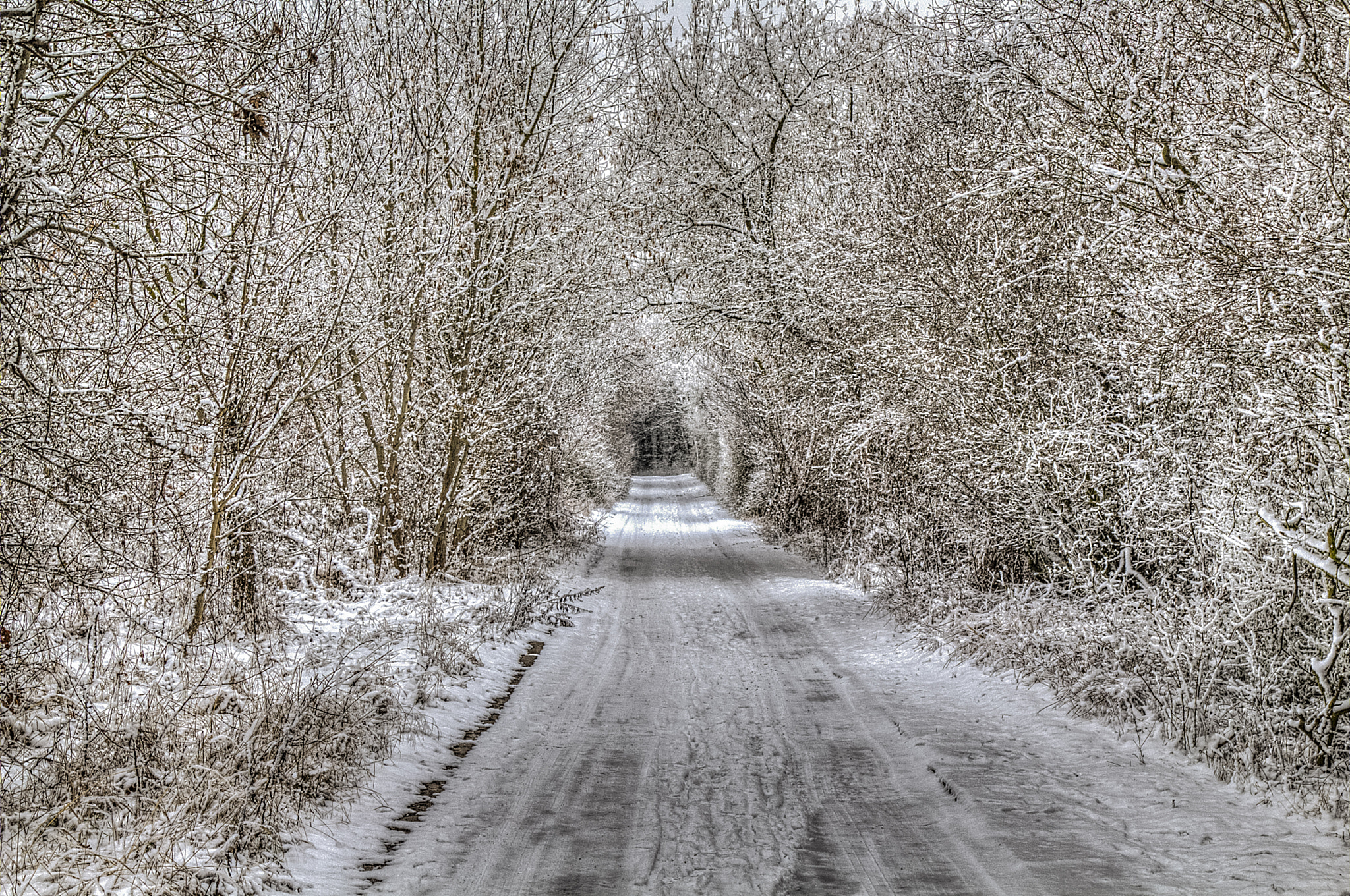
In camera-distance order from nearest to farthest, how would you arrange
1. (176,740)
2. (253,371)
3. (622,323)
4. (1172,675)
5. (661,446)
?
(176,740), (1172,675), (253,371), (622,323), (661,446)

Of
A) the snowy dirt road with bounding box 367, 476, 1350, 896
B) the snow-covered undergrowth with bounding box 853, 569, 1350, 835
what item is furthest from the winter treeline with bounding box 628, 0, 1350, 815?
the snowy dirt road with bounding box 367, 476, 1350, 896

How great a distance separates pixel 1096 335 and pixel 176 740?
7.33 metres

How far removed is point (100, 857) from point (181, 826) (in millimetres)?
373

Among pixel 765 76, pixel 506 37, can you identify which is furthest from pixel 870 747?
pixel 765 76

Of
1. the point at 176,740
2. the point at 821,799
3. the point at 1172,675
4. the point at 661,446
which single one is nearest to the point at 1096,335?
the point at 1172,675

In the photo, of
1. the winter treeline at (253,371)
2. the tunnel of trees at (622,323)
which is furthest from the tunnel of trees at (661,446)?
the tunnel of trees at (622,323)

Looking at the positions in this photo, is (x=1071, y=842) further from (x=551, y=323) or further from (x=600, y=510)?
(x=600, y=510)

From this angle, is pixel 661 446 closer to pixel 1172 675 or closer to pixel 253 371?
pixel 253 371

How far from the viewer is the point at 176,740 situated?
491 cm

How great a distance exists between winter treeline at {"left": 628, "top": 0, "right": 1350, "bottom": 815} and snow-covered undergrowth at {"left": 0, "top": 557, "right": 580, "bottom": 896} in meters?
5.31

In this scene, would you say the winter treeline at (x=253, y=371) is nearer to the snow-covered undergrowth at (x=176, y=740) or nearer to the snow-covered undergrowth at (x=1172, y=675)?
the snow-covered undergrowth at (x=176, y=740)

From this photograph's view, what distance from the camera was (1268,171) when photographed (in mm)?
4992

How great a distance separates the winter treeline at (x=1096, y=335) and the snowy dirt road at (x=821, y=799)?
2.17 ft

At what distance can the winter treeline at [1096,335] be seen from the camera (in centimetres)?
504
